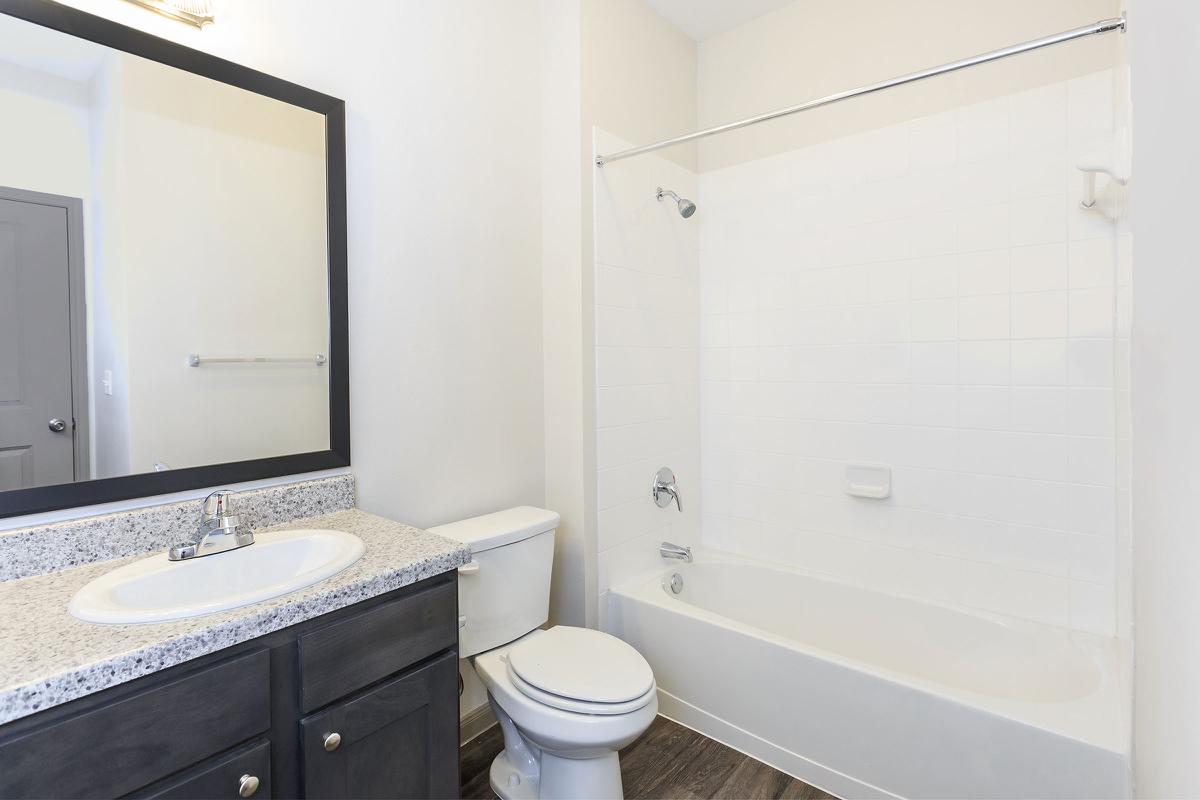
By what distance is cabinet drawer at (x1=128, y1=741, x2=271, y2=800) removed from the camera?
94 centimetres

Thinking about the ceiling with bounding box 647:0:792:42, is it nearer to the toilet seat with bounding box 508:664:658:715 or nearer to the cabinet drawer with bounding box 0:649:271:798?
the toilet seat with bounding box 508:664:658:715

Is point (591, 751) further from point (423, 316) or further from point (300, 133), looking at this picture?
point (300, 133)

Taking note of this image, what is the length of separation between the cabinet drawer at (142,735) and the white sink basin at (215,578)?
0.39 feet

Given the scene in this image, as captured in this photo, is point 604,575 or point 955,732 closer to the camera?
point 955,732

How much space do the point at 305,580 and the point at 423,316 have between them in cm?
95

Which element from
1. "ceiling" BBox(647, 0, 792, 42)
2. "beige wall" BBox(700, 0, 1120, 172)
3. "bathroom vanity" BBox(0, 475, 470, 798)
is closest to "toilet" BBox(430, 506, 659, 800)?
"bathroom vanity" BBox(0, 475, 470, 798)

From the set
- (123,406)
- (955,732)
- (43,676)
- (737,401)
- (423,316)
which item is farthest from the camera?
(737,401)

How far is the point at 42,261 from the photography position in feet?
4.00

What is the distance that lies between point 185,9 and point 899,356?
2340 mm

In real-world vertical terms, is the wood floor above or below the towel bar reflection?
below

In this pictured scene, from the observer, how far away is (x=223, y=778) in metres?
1.00

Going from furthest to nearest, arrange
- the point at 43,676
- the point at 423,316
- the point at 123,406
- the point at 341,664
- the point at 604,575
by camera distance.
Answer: the point at 604,575 → the point at 423,316 → the point at 123,406 → the point at 341,664 → the point at 43,676

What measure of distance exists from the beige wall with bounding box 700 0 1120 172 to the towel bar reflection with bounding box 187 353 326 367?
192cm

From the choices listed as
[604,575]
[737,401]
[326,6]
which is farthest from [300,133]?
[737,401]
